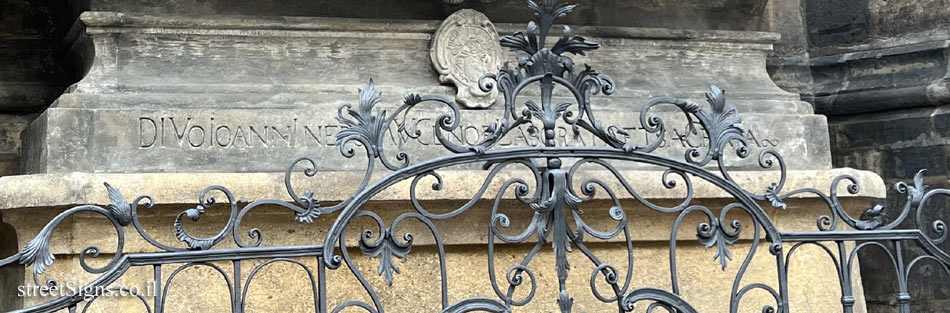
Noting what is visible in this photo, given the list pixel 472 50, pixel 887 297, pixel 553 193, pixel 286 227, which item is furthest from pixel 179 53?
pixel 887 297

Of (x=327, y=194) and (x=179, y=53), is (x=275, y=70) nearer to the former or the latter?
(x=179, y=53)

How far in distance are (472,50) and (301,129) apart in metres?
0.74

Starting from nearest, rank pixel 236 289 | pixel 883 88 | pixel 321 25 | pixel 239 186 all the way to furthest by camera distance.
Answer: pixel 236 289, pixel 239 186, pixel 321 25, pixel 883 88

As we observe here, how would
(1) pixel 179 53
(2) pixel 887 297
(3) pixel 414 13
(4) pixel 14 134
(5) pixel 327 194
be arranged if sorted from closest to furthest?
(5) pixel 327 194 → (1) pixel 179 53 → (3) pixel 414 13 → (4) pixel 14 134 → (2) pixel 887 297

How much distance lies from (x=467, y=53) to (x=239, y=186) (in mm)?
1072

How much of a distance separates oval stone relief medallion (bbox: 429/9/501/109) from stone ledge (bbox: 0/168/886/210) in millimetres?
378

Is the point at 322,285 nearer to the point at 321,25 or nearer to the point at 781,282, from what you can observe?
the point at 321,25

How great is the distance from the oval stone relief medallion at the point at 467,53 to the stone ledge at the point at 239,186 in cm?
38

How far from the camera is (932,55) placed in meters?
5.37

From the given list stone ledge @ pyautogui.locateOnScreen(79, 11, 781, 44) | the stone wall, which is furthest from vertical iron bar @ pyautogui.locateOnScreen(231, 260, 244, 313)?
the stone wall

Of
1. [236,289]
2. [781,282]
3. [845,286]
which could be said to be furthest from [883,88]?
[236,289]

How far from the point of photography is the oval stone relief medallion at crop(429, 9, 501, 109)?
4.13m

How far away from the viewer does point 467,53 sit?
419cm

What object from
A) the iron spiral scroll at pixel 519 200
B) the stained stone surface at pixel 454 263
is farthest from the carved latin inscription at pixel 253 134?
the stained stone surface at pixel 454 263
